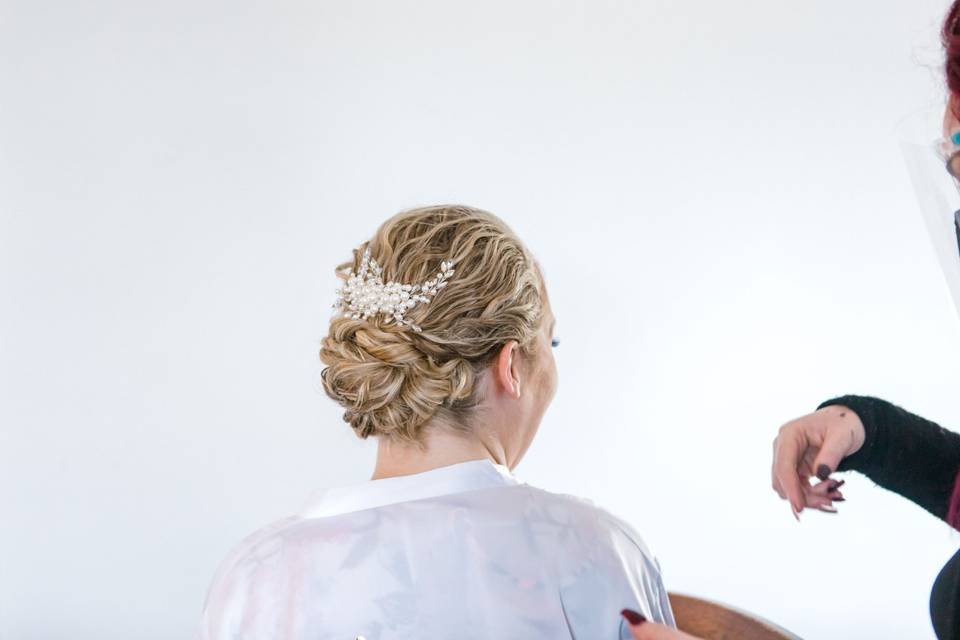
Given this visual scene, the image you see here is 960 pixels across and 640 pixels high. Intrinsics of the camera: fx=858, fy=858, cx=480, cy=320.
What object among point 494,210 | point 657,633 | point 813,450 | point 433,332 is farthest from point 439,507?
point 494,210

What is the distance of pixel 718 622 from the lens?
104 centimetres

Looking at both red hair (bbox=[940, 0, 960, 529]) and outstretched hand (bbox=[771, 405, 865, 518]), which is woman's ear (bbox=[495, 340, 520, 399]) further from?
red hair (bbox=[940, 0, 960, 529])

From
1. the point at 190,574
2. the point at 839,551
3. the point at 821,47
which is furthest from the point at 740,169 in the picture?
the point at 190,574

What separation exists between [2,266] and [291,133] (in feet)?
2.15

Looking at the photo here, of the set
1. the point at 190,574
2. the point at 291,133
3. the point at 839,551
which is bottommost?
the point at 839,551

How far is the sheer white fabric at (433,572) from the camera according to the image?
93 centimetres

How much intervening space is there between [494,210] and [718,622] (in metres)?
1.05

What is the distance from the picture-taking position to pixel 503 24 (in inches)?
73.6

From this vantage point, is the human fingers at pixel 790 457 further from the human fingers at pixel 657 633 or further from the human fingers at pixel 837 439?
the human fingers at pixel 657 633

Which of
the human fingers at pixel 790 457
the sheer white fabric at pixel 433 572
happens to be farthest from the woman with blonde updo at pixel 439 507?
the human fingers at pixel 790 457

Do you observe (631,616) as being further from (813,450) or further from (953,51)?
(953,51)

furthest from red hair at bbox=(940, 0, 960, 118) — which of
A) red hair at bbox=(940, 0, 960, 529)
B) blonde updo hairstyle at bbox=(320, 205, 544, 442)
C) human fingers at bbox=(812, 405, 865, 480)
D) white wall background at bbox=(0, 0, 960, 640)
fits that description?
white wall background at bbox=(0, 0, 960, 640)

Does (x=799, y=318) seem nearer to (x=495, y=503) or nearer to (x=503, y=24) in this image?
(x=503, y=24)

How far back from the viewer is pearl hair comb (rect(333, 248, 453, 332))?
3.48ft
